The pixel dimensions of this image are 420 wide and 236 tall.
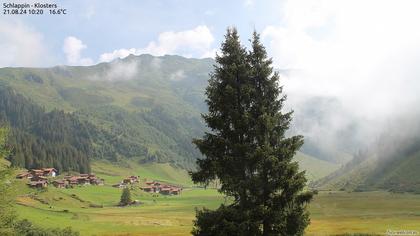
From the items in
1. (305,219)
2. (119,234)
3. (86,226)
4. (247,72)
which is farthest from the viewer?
(86,226)

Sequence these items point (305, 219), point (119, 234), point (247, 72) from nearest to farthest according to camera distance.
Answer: point (305, 219)
point (247, 72)
point (119, 234)

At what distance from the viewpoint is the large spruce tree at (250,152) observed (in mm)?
26781

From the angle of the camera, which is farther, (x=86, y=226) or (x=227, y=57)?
(x=86, y=226)

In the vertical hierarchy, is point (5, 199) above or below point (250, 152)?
below

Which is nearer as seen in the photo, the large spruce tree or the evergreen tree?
the large spruce tree

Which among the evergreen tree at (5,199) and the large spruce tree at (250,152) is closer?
the large spruce tree at (250,152)

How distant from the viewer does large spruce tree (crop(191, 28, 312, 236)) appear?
26.8 meters

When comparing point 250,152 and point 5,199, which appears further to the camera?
point 5,199

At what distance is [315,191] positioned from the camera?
28.1 metres

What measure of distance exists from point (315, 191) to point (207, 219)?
7.08m

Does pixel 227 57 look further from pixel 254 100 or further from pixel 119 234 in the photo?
pixel 119 234

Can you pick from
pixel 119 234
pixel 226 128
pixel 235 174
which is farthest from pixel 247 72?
pixel 119 234

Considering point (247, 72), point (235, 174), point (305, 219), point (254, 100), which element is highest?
point (247, 72)

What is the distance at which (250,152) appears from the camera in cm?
2761
